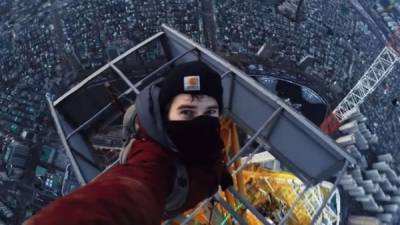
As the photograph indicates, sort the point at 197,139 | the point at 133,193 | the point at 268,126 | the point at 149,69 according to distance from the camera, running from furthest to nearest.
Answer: the point at 149,69, the point at 268,126, the point at 197,139, the point at 133,193

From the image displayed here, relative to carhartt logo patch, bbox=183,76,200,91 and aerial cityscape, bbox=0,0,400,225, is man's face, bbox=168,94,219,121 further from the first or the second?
aerial cityscape, bbox=0,0,400,225

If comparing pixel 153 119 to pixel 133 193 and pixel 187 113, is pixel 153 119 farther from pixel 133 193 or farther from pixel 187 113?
pixel 133 193

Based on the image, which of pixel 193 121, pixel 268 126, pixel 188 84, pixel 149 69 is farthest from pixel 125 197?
pixel 149 69

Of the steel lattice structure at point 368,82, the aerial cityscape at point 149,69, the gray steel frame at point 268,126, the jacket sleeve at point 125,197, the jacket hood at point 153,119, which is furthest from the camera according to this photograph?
the steel lattice structure at point 368,82

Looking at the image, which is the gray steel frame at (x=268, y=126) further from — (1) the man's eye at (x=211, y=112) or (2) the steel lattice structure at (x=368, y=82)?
(2) the steel lattice structure at (x=368, y=82)

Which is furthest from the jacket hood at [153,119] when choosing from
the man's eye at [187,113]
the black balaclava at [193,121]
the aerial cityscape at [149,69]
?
the aerial cityscape at [149,69]

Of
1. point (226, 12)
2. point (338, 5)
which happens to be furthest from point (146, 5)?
point (338, 5)

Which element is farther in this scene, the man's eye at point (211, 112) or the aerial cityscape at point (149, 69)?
the aerial cityscape at point (149, 69)
